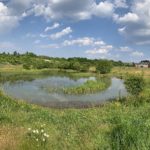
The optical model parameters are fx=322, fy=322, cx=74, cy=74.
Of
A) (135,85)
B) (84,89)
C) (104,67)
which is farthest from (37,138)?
(104,67)

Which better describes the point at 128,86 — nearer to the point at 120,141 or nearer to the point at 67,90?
the point at 67,90

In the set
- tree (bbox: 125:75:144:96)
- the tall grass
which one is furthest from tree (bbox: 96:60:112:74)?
tree (bbox: 125:75:144:96)

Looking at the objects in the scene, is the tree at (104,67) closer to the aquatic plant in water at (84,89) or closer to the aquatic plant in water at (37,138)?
the aquatic plant in water at (84,89)

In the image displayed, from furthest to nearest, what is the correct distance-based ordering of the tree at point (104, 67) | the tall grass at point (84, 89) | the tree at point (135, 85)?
the tree at point (104, 67)
the tall grass at point (84, 89)
the tree at point (135, 85)

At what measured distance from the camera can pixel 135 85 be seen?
3538 centimetres

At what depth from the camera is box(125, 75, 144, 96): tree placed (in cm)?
3512

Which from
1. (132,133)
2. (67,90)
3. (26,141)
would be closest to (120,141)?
(132,133)

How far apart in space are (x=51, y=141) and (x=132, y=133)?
2.55 metres

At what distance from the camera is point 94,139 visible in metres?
10.7

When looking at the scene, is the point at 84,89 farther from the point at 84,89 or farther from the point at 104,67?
the point at 104,67

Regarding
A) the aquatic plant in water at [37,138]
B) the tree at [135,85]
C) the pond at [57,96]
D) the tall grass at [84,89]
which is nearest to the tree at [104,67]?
the pond at [57,96]

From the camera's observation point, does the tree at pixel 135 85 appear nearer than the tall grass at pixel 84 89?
Yes

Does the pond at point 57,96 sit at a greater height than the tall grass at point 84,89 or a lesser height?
lesser

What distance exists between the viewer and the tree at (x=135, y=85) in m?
35.1
